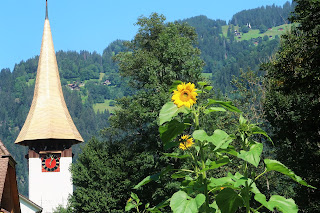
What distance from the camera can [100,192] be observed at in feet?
139

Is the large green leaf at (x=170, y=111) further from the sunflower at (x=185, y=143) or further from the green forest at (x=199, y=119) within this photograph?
the green forest at (x=199, y=119)

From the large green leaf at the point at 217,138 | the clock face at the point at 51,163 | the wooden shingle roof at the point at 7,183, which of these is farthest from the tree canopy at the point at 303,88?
the clock face at the point at 51,163

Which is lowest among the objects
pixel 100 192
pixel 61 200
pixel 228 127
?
pixel 61 200

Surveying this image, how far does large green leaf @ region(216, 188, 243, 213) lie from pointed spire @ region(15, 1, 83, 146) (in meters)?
51.3

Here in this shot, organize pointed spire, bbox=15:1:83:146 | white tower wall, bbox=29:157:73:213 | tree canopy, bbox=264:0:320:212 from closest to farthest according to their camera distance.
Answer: tree canopy, bbox=264:0:320:212 < pointed spire, bbox=15:1:83:146 < white tower wall, bbox=29:157:73:213

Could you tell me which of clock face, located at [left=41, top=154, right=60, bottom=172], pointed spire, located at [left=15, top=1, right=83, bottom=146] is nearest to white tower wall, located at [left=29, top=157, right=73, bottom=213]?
clock face, located at [left=41, top=154, right=60, bottom=172]

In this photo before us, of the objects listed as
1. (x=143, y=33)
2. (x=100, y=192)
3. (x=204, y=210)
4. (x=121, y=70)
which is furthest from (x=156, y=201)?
(x=204, y=210)

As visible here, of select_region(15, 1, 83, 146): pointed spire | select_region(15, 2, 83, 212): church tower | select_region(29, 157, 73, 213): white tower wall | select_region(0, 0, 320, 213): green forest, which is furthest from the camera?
select_region(29, 157, 73, 213): white tower wall

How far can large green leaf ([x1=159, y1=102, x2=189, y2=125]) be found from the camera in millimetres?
3590

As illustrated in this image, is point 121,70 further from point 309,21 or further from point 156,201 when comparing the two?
point 309,21

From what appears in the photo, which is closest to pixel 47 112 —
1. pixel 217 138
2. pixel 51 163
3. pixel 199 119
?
pixel 51 163

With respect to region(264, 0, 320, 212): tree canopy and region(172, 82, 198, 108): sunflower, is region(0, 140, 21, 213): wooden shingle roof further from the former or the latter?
region(264, 0, 320, 212): tree canopy

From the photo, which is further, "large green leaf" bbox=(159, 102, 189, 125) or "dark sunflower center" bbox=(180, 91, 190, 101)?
"dark sunflower center" bbox=(180, 91, 190, 101)

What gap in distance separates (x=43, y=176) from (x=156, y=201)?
69.5 feet
